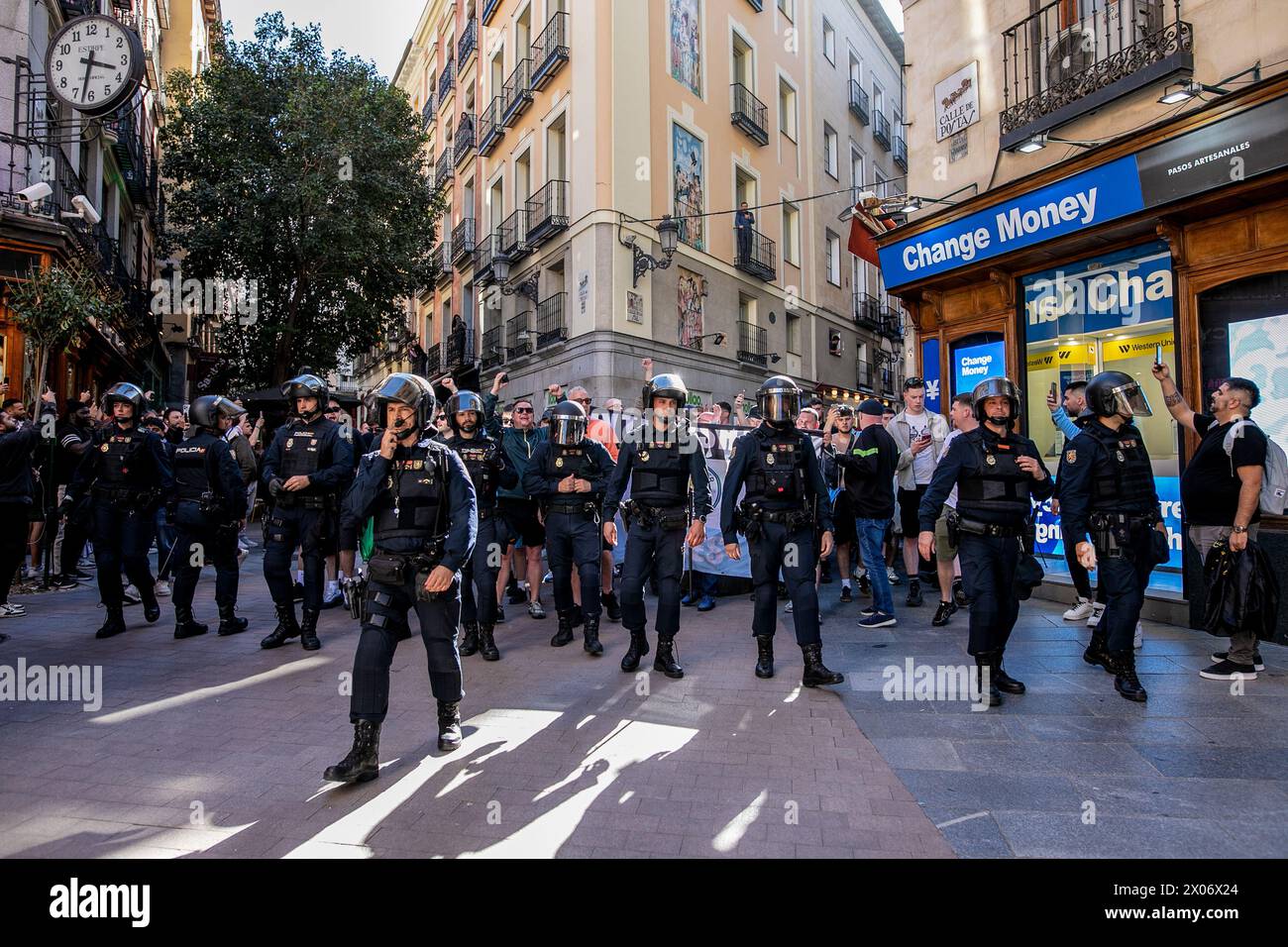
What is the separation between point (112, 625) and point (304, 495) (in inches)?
86.5

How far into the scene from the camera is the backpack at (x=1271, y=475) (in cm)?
494

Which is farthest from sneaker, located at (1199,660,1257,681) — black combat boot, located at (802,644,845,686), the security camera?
the security camera

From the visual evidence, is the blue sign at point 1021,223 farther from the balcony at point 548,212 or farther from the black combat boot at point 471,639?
the balcony at point 548,212

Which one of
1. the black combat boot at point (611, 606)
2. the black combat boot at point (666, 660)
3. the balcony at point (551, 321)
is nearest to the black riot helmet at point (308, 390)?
the black combat boot at point (611, 606)

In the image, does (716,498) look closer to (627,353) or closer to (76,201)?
(627,353)

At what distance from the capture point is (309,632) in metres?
6.09

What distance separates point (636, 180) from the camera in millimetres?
19312

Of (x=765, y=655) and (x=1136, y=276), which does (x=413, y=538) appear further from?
(x=1136, y=276)

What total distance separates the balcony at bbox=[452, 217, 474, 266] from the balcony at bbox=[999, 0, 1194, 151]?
2136cm

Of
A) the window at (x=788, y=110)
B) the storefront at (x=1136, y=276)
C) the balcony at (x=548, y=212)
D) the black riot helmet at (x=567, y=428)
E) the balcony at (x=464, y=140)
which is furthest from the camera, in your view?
the balcony at (x=464, y=140)

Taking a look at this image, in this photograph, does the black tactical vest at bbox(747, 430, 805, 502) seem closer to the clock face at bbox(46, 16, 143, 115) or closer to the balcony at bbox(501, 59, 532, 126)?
the clock face at bbox(46, 16, 143, 115)

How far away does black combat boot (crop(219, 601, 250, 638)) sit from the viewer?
6512mm
